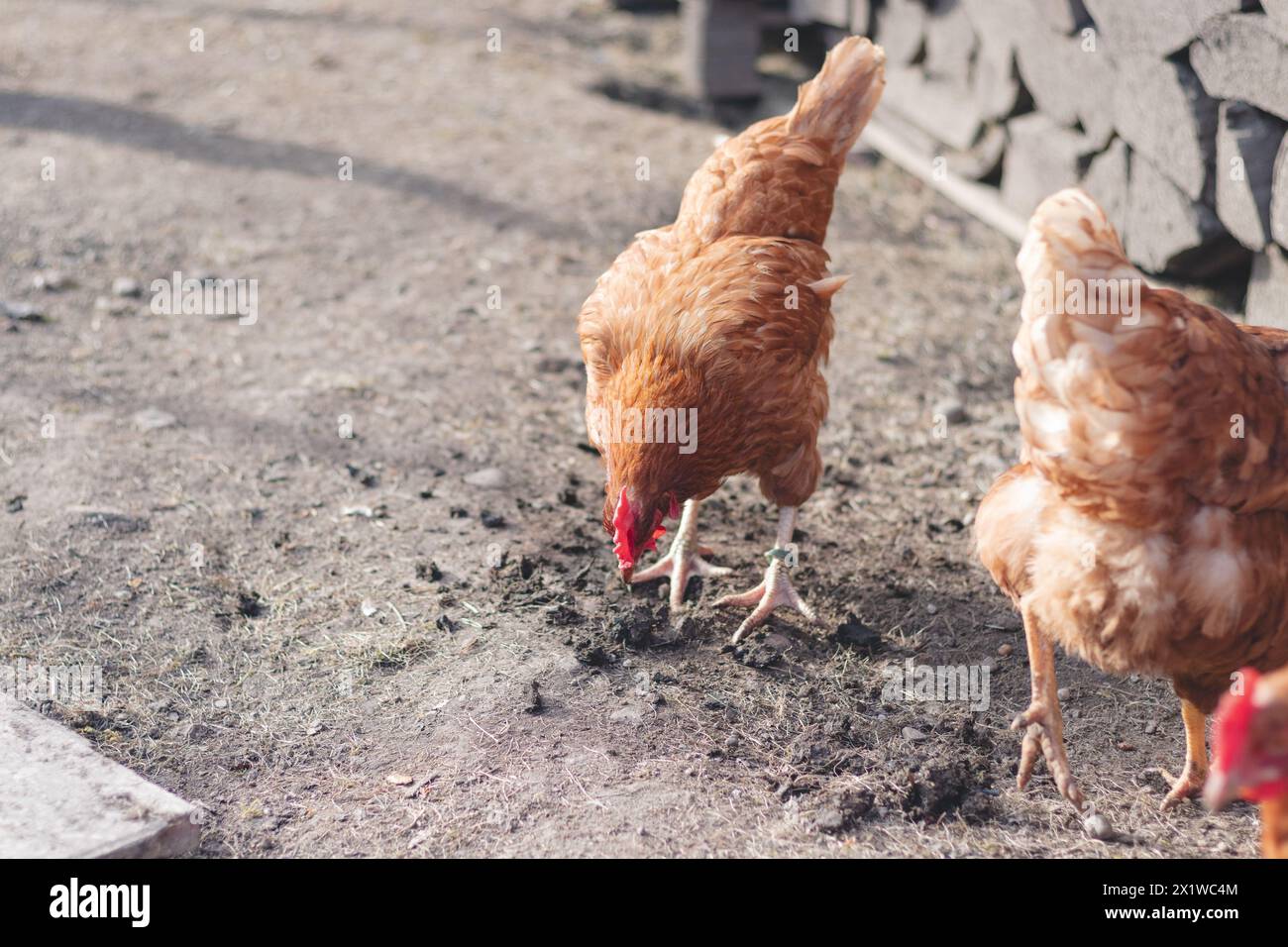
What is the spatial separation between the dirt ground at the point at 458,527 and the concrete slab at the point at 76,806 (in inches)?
7.7

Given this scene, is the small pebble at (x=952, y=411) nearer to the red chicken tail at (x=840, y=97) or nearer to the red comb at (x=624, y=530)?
the red chicken tail at (x=840, y=97)

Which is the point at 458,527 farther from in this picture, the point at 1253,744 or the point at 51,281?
the point at 51,281

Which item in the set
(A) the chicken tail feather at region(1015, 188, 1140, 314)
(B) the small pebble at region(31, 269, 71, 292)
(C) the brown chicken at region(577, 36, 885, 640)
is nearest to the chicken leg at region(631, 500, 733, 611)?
(C) the brown chicken at region(577, 36, 885, 640)

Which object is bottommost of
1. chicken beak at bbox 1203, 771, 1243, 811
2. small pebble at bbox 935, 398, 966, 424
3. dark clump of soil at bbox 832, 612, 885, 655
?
dark clump of soil at bbox 832, 612, 885, 655

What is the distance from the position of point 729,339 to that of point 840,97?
1.18m

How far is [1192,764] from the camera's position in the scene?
2.94 meters

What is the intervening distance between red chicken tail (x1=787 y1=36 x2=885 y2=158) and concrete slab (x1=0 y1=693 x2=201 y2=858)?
9.35 feet

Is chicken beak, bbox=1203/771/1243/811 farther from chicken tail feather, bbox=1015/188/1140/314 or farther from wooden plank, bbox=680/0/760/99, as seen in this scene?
wooden plank, bbox=680/0/760/99

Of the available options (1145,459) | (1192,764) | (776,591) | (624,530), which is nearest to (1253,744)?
(1145,459)

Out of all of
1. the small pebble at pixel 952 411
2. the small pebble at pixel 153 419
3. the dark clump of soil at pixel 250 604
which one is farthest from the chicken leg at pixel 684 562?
the small pebble at pixel 153 419

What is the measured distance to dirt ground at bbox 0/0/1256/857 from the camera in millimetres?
2910

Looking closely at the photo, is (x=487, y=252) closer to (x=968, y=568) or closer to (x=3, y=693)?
(x=968, y=568)

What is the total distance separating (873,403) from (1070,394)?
266 centimetres

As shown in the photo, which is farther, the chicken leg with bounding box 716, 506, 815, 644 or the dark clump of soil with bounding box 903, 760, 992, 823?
the chicken leg with bounding box 716, 506, 815, 644
